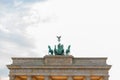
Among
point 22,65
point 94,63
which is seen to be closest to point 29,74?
point 22,65

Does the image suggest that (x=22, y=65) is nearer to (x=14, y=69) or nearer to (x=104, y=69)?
(x=14, y=69)

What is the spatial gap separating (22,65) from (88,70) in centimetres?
1333

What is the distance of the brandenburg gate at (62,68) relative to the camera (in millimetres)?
75000

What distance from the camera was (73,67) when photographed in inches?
2955

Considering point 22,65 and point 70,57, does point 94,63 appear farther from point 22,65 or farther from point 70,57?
point 22,65

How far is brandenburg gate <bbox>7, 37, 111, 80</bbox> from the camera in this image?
2953 inches

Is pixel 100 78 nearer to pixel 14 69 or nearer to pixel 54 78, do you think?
pixel 54 78

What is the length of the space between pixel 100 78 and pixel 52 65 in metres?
10.3

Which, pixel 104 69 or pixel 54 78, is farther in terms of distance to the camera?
pixel 54 78

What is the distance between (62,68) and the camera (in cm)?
7525

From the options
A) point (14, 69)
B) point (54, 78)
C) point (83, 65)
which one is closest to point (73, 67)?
point (83, 65)

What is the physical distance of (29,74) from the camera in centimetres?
7544

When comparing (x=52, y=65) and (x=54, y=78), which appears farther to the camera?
(x=54, y=78)

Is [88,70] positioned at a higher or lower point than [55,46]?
lower
